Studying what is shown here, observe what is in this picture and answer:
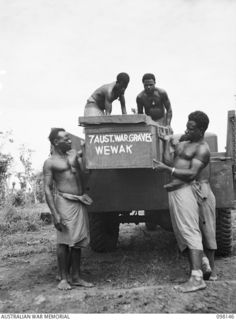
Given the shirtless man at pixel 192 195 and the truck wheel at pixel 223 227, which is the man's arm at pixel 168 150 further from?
the truck wheel at pixel 223 227

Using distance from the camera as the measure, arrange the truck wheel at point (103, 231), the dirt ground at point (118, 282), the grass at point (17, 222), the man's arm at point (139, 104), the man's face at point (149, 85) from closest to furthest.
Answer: the dirt ground at point (118, 282) < the truck wheel at point (103, 231) < the man's face at point (149, 85) < the man's arm at point (139, 104) < the grass at point (17, 222)

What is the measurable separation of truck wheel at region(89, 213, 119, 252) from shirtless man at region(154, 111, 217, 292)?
5.38ft

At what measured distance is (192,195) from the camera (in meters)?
4.20

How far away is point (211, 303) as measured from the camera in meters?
3.53

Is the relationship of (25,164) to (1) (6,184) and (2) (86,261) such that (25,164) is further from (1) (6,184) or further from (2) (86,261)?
(2) (86,261)

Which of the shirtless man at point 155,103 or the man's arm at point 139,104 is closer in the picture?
the shirtless man at point 155,103

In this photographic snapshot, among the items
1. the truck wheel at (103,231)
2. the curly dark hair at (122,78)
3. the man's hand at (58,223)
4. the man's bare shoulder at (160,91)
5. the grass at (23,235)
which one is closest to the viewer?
the man's hand at (58,223)

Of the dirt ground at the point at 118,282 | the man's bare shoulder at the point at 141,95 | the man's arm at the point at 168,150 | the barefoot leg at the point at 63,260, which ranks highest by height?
the man's bare shoulder at the point at 141,95

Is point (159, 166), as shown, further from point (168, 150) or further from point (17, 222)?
point (17, 222)

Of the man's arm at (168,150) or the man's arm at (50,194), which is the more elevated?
the man's arm at (168,150)

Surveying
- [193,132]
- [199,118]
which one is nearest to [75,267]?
[193,132]

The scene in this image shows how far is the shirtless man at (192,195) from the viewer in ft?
13.3

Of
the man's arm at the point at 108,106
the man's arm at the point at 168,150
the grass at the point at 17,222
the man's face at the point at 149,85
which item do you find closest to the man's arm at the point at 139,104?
the man's face at the point at 149,85

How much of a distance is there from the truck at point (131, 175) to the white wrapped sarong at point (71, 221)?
36cm
